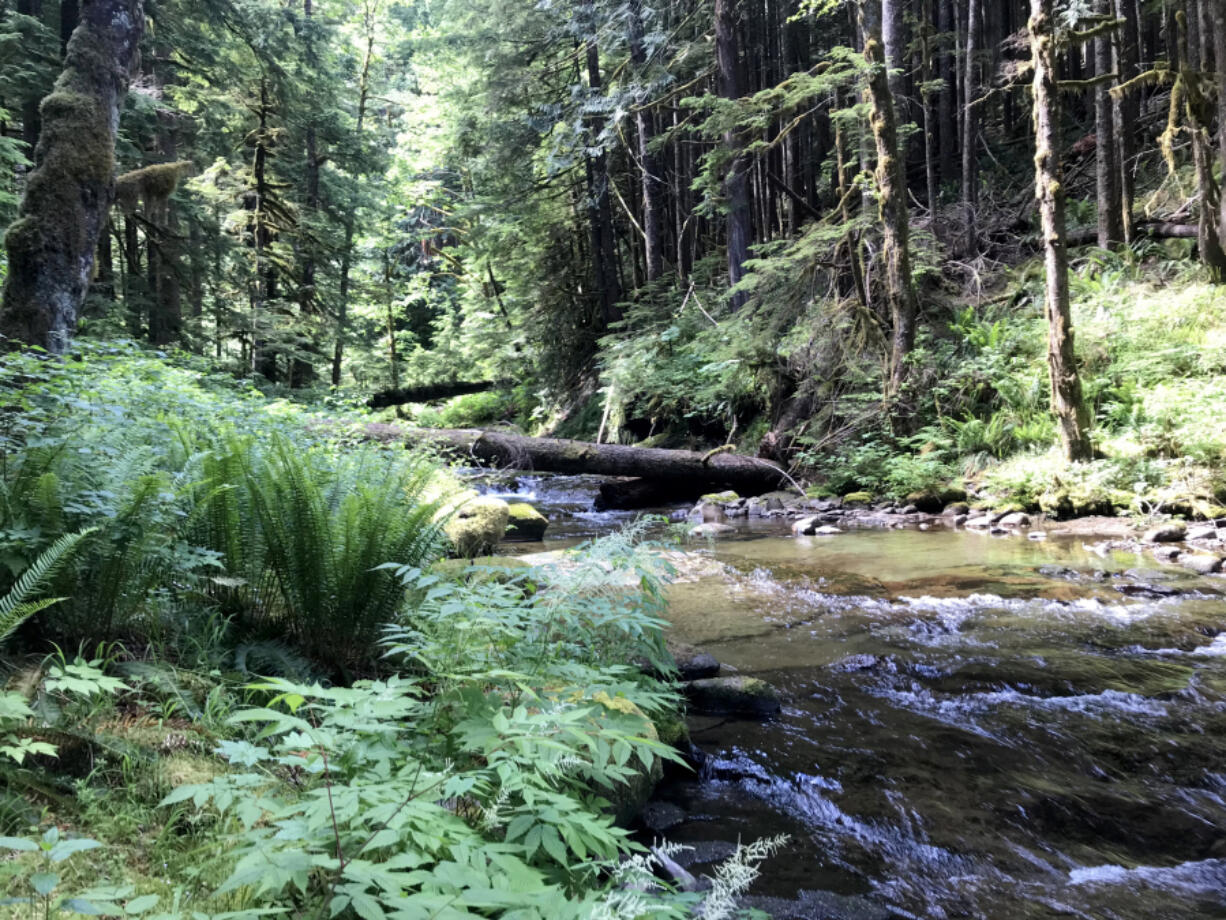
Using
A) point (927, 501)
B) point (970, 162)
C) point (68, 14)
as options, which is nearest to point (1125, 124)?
point (970, 162)

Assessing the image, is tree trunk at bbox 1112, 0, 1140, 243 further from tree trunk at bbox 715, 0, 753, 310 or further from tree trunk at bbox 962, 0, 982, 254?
tree trunk at bbox 715, 0, 753, 310

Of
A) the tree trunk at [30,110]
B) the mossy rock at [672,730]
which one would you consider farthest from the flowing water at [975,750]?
the tree trunk at [30,110]

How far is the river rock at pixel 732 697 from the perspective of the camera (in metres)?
3.97

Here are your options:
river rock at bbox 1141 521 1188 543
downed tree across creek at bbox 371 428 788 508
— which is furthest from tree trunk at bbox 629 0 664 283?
river rock at bbox 1141 521 1188 543

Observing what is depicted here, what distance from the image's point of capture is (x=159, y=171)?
971 centimetres

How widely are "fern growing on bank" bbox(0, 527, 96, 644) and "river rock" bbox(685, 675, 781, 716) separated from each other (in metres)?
2.95

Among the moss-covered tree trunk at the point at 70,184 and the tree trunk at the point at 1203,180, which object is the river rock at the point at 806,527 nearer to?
the tree trunk at the point at 1203,180

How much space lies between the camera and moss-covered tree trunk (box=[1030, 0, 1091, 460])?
8.36m

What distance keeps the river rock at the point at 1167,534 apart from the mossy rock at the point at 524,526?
6771 mm

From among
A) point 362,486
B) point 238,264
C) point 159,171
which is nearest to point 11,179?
point 159,171

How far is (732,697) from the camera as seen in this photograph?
398 cm

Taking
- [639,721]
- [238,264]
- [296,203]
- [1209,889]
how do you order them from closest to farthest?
[639,721] < [1209,889] < [238,264] < [296,203]

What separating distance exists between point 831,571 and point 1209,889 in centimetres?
464

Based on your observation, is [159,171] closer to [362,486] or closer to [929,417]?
[362,486]
